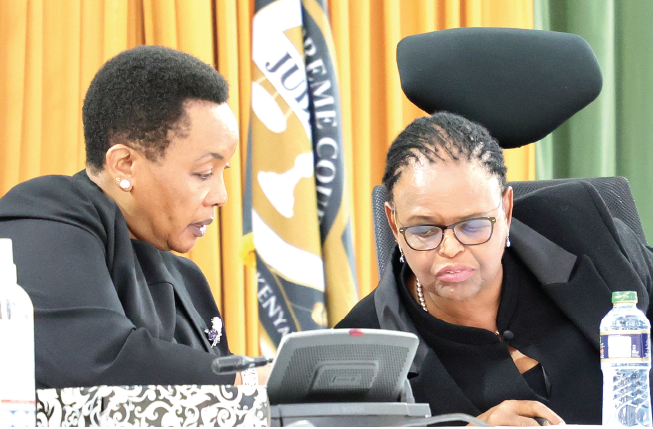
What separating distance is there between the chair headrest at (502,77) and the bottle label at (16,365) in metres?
1.06

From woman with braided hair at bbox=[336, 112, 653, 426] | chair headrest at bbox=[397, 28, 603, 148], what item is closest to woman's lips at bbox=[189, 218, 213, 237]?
woman with braided hair at bbox=[336, 112, 653, 426]

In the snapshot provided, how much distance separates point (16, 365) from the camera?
84 centimetres

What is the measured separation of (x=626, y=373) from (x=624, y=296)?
0.41 feet

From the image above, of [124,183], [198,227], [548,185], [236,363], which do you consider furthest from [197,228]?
[548,185]

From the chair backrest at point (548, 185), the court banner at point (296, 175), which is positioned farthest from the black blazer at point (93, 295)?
the court banner at point (296, 175)

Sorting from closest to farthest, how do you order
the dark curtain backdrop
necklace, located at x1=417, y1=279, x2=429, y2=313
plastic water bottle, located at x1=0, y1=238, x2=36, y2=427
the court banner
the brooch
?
plastic water bottle, located at x1=0, y1=238, x2=36, y2=427 → the brooch → necklace, located at x1=417, y1=279, x2=429, y2=313 → the court banner → the dark curtain backdrop

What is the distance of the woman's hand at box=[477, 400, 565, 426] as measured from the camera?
1.27m

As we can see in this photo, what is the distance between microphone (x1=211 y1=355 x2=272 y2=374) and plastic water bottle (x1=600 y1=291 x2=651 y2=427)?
60 cm

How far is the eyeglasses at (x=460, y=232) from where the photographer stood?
151 centimetres

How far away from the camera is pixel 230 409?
0.91m

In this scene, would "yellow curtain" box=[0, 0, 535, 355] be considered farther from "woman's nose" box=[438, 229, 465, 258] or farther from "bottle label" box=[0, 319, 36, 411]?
"bottle label" box=[0, 319, 36, 411]

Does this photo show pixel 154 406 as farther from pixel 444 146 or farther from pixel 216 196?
pixel 444 146

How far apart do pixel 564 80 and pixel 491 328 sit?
55cm

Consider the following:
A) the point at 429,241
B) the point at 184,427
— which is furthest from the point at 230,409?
the point at 429,241
